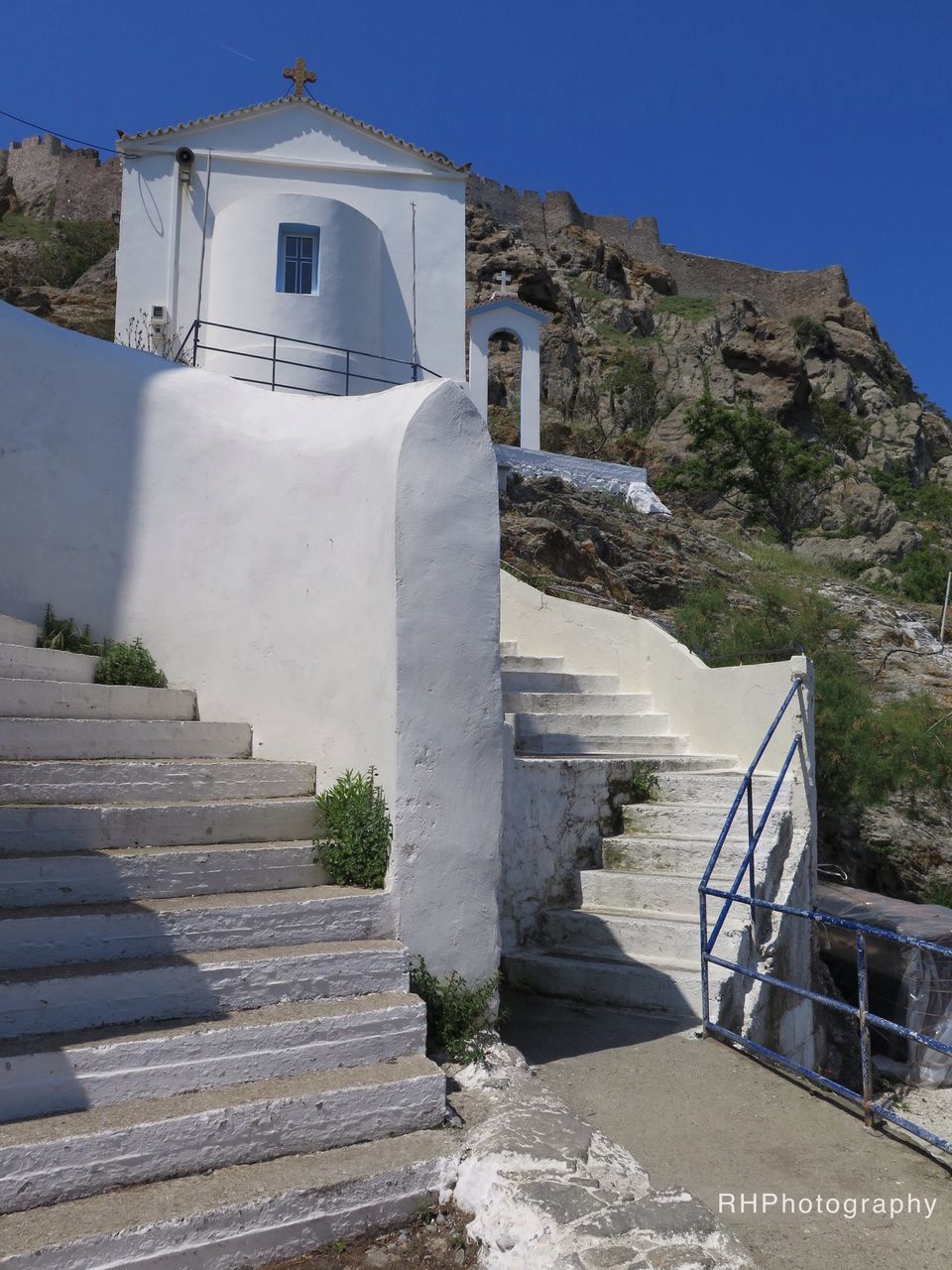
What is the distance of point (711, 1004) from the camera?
17.5 feet

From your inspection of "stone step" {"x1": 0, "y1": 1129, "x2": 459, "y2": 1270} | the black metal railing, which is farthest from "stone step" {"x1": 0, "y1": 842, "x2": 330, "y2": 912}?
the black metal railing

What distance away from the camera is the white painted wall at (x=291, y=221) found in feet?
48.7

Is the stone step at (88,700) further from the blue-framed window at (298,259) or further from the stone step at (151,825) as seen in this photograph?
the blue-framed window at (298,259)

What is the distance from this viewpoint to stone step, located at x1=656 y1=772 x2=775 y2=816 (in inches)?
279

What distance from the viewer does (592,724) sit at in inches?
315

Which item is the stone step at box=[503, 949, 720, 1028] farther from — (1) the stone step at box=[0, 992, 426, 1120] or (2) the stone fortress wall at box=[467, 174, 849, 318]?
(2) the stone fortress wall at box=[467, 174, 849, 318]

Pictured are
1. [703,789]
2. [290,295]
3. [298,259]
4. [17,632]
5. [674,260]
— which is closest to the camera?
[17,632]

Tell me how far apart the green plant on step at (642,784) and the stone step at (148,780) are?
2871 mm

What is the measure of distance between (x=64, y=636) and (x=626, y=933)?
374cm

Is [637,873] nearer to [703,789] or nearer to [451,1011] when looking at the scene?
[703,789]

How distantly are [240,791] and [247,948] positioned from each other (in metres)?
0.94

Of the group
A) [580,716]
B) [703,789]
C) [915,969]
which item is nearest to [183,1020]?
[703,789]

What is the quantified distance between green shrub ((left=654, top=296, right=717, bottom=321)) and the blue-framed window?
3133cm

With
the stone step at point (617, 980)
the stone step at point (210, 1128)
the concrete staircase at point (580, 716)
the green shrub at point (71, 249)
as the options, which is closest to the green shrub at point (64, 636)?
the concrete staircase at point (580, 716)
